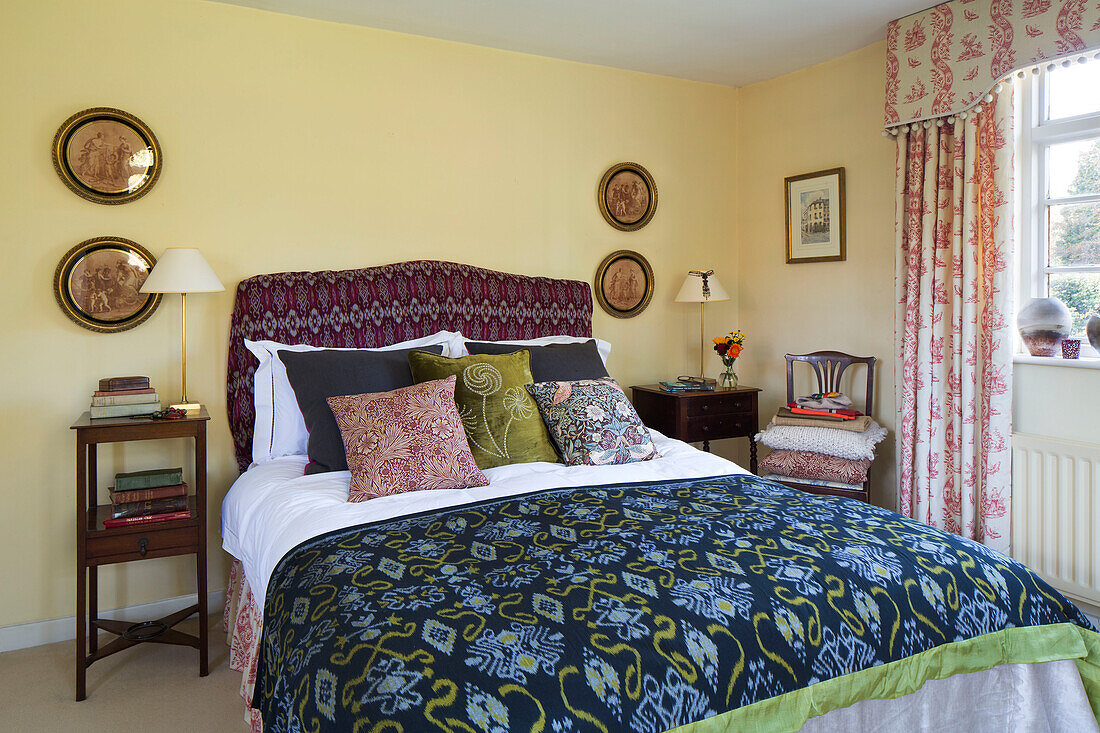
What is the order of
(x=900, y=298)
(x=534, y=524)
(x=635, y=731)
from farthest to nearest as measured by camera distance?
1. (x=900, y=298)
2. (x=534, y=524)
3. (x=635, y=731)

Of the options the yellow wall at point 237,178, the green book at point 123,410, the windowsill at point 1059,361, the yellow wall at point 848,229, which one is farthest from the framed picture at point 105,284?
the windowsill at point 1059,361

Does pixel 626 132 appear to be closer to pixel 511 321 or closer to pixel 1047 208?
pixel 511 321

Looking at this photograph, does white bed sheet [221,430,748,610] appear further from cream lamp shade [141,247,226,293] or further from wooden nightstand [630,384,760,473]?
wooden nightstand [630,384,760,473]

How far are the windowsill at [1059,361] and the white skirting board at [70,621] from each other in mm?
3584

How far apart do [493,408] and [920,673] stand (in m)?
1.64

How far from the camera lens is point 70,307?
299cm

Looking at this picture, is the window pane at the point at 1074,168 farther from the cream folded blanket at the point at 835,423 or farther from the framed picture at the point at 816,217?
the cream folded blanket at the point at 835,423

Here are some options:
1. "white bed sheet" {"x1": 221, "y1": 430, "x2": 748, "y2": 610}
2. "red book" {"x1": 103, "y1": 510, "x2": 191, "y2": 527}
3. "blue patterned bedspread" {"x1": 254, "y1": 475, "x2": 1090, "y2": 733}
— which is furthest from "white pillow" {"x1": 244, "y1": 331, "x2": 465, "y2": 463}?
"blue patterned bedspread" {"x1": 254, "y1": 475, "x2": 1090, "y2": 733}

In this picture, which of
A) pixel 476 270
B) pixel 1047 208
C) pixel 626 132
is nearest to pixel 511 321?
pixel 476 270

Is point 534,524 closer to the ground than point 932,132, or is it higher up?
closer to the ground

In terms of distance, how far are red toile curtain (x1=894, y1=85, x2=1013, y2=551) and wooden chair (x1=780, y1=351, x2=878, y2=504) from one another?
8.3 inches

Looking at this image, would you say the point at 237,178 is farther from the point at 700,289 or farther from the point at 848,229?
the point at 848,229

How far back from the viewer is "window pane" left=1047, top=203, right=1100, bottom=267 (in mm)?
3094

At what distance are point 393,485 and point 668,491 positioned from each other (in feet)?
2.92
